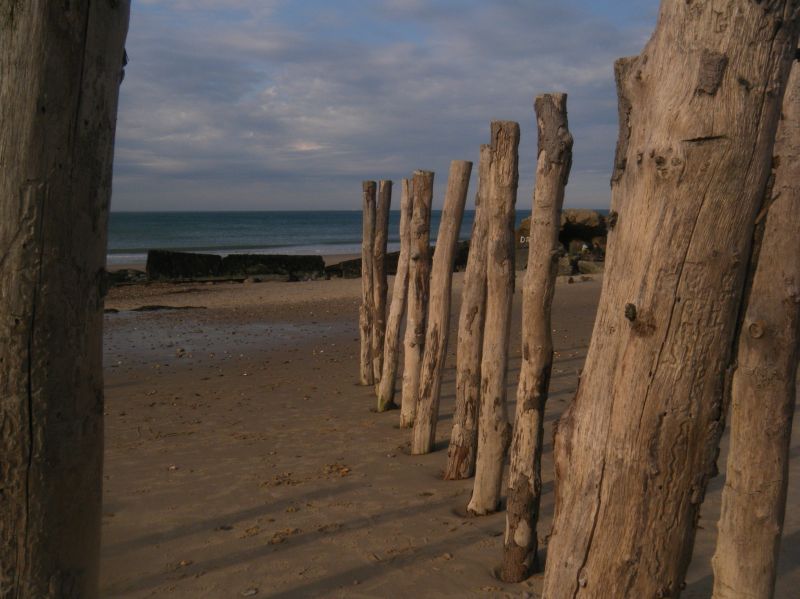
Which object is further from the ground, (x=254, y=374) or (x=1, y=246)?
(x=1, y=246)

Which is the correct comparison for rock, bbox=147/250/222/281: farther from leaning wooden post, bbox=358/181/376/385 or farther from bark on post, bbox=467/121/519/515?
bark on post, bbox=467/121/519/515

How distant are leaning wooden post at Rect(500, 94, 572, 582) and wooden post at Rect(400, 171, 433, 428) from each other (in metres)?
2.77

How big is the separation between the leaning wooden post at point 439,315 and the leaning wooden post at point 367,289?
2349mm

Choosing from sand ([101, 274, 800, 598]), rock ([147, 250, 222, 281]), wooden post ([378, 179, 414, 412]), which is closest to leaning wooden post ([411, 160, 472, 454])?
sand ([101, 274, 800, 598])

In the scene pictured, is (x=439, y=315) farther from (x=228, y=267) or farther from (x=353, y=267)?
(x=228, y=267)

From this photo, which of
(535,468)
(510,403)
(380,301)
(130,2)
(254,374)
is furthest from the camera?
(254,374)

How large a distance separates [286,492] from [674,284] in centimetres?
398

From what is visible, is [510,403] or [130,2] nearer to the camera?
[130,2]

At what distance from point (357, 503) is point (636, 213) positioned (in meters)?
3.57

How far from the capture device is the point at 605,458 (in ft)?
7.55

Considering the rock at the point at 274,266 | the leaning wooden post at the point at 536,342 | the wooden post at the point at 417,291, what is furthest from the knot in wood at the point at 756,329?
the rock at the point at 274,266

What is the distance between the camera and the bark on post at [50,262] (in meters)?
2.05

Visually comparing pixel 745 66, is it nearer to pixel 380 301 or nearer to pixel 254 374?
pixel 380 301

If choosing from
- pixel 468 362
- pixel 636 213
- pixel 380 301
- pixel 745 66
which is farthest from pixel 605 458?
pixel 380 301
